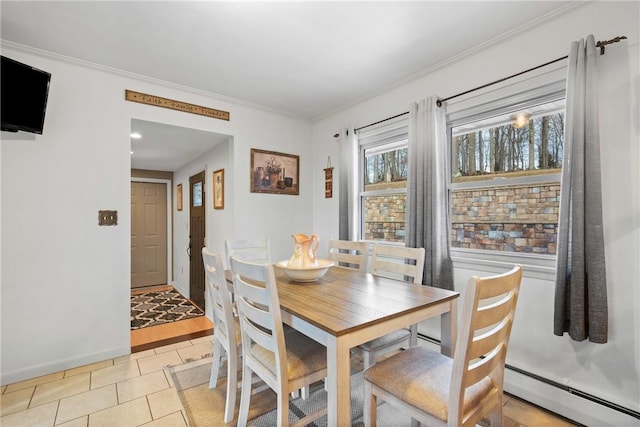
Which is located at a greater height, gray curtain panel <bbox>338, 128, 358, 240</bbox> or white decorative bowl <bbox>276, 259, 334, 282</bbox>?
gray curtain panel <bbox>338, 128, 358, 240</bbox>

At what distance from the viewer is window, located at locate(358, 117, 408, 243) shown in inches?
114

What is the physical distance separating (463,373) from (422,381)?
0.26m

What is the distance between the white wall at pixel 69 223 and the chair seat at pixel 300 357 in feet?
5.64

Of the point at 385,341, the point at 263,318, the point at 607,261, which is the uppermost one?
the point at 607,261

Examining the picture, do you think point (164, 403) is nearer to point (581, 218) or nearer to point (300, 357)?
point (300, 357)

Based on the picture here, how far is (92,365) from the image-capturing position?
239cm

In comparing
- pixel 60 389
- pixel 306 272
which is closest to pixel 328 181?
pixel 306 272

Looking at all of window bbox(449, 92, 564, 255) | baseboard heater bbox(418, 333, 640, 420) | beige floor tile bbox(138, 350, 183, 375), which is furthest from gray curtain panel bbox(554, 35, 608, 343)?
beige floor tile bbox(138, 350, 183, 375)

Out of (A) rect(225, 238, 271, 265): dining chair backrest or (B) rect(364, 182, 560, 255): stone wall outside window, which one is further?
(A) rect(225, 238, 271, 265): dining chair backrest

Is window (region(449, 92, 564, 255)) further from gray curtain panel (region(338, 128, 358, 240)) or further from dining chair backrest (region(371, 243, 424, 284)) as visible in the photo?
gray curtain panel (region(338, 128, 358, 240))

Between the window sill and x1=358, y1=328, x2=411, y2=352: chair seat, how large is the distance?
786 millimetres

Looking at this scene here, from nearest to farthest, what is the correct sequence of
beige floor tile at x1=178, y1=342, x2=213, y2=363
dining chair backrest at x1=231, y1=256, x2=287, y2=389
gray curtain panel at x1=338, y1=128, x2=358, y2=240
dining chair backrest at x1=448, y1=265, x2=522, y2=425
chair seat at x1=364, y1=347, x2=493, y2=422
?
dining chair backrest at x1=448, y1=265, x2=522, y2=425, chair seat at x1=364, y1=347, x2=493, y2=422, dining chair backrest at x1=231, y1=256, x2=287, y2=389, beige floor tile at x1=178, y1=342, x2=213, y2=363, gray curtain panel at x1=338, y1=128, x2=358, y2=240

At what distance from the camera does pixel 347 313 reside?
4.32ft

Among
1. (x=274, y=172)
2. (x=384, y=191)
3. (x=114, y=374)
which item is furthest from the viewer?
(x=274, y=172)
